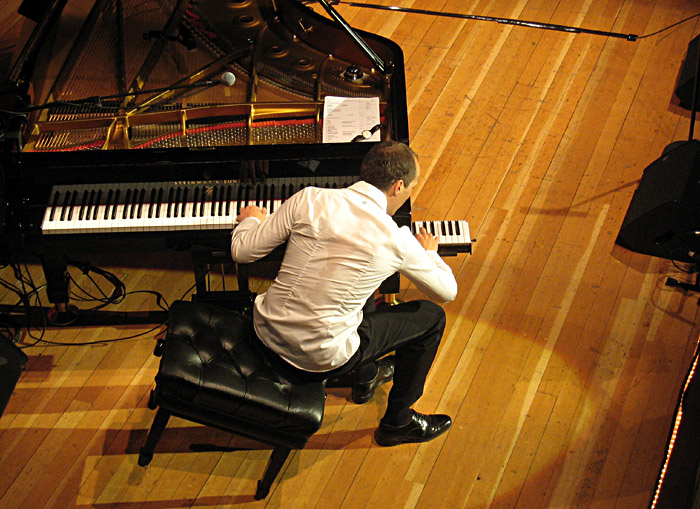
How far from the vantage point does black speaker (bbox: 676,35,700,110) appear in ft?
15.5

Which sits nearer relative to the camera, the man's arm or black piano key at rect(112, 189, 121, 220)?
the man's arm

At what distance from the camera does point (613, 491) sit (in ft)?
10.3

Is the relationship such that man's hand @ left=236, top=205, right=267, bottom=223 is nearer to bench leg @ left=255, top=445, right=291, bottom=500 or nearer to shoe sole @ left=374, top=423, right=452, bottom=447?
bench leg @ left=255, top=445, right=291, bottom=500

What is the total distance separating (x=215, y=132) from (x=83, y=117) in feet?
1.96

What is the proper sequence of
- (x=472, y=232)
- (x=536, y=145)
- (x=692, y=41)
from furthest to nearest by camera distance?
(x=692, y=41)
(x=536, y=145)
(x=472, y=232)

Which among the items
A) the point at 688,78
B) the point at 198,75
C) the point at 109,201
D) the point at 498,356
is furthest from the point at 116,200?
the point at 688,78

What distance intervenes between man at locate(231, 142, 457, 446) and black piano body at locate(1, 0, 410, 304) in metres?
0.47

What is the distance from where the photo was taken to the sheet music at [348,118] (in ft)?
10.5

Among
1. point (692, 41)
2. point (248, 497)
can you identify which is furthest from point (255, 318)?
point (692, 41)

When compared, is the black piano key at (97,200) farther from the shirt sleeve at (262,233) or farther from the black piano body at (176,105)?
the shirt sleeve at (262,233)

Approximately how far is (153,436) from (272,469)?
1.74 feet

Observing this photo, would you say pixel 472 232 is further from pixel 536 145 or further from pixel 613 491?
pixel 613 491

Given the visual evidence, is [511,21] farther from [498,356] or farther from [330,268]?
[330,268]

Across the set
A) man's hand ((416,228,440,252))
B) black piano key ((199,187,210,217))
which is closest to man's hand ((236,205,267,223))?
black piano key ((199,187,210,217))
